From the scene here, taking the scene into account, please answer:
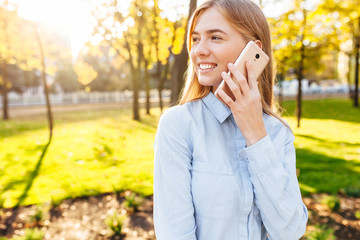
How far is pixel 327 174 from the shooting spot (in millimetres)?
6566

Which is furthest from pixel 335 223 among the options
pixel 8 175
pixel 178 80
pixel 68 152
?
pixel 68 152

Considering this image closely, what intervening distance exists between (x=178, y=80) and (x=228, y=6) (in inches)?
168

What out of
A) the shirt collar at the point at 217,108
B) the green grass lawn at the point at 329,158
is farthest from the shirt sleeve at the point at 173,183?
the green grass lawn at the point at 329,158

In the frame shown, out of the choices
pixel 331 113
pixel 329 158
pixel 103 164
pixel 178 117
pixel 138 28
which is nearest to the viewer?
pixel 178 117

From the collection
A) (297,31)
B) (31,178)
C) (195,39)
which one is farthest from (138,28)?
(195,39)

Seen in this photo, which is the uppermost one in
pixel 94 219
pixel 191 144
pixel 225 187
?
pixel 191 144

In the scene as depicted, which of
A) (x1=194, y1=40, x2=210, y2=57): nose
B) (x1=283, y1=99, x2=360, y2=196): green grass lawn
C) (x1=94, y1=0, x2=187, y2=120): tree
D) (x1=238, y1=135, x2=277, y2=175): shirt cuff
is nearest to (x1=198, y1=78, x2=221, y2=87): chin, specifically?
(x1=194, y1=40, x2=210, y2=57): nose

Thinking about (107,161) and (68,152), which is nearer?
(107,161)

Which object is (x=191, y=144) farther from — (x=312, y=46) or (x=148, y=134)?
(x=312, y=46)

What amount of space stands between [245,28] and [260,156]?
2.09ft

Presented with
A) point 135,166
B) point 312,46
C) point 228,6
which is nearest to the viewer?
point 228,6

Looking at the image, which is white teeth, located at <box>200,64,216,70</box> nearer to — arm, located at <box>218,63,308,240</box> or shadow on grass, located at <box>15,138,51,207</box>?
arm, located at <box>218,63,308,240</box>

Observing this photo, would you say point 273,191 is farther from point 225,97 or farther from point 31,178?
point 31,178

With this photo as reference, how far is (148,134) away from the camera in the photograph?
494 inches
